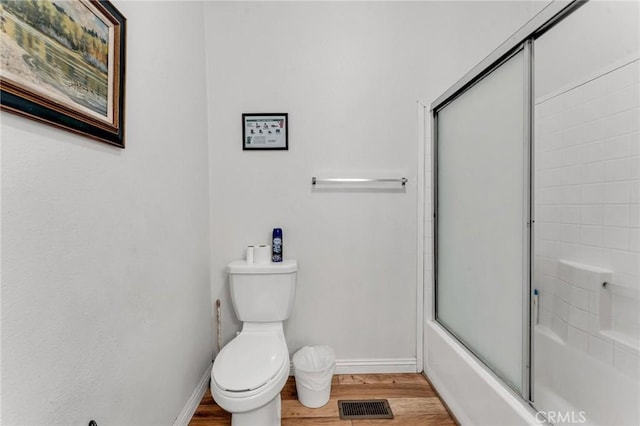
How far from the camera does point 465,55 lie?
196 centimetres

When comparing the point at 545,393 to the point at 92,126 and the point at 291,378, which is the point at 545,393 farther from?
the point at 92,126

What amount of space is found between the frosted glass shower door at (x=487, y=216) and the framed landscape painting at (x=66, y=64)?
1412 millimetres

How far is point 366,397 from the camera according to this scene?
5.65ft

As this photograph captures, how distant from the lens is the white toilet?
1.23m

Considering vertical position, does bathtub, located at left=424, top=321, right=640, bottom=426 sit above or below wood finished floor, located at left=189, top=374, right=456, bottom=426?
above

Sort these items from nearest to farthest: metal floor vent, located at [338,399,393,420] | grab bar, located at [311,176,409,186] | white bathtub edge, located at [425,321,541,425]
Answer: white bathtub edge, located at [425,321,541,425] < metal floor vent, located at [338,399,393,420] < grab bar, located at [311,176,409,186]

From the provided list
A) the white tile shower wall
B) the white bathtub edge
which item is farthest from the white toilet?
the white tile shower wall

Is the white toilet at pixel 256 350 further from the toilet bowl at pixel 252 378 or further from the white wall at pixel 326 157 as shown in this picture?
the white wall at pixel 326 157

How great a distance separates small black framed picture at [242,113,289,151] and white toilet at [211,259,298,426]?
0.72 meters

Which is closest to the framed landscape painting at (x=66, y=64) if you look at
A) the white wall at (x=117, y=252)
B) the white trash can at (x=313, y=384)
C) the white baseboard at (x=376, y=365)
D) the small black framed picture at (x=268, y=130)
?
the white wall at (x=117, y=252)

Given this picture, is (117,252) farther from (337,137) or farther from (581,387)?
(581,387)

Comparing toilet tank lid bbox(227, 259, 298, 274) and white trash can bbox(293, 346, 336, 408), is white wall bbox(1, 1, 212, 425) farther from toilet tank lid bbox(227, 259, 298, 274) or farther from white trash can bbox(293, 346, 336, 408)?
white trash can bbox(293, 346, 336, 408)

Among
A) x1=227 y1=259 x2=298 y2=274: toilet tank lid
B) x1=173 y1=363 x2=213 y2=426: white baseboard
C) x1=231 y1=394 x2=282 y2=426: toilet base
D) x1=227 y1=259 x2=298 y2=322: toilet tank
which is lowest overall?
x1=173 y1=363 x2=213 y2=426: white baseboard

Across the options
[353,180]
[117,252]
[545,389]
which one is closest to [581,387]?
[545,389]
